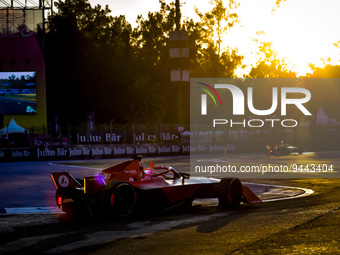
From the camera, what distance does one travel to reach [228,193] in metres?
11.7

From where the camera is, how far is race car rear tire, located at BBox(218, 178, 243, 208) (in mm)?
11688

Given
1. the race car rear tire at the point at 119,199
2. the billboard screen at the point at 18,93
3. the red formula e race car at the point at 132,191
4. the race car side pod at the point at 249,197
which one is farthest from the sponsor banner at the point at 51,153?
the race car rear tire at the point at 119,199

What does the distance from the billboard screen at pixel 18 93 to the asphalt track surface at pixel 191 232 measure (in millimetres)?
36251

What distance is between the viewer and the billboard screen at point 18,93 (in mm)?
46000

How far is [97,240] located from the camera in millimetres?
8312

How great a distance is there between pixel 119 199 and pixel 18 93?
125 feet

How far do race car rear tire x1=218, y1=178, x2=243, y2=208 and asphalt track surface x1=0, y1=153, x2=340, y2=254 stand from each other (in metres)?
0.21

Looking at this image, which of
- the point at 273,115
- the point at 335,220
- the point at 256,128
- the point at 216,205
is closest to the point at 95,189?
the point at 216,205

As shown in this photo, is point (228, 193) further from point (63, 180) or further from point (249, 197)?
point (63, 180)

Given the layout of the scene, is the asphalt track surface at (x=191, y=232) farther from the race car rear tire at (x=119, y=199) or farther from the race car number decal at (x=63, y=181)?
the race car number decal at (x=63, y=181)

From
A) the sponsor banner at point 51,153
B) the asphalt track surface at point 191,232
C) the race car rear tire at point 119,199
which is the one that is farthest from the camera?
the sponsor banner at point 51,153

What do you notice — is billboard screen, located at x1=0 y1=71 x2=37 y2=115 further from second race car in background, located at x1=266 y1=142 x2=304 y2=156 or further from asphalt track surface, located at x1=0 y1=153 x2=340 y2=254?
asphalt track surface, located at x1=0 y1=153 x2=340 y2=254

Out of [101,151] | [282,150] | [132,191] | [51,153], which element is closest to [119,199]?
[132,191]

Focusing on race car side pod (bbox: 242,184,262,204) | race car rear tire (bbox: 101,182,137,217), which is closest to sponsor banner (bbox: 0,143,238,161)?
race car side pod (bbox: 242,184,262,204)
